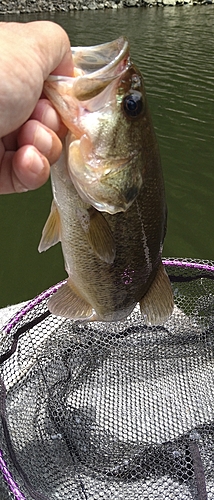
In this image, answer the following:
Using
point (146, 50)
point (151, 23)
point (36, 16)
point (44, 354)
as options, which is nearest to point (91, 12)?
point (36, 16)

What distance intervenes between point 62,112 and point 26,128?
119mm

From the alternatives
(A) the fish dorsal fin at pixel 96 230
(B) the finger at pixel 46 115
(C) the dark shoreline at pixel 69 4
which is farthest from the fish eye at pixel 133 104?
(C) the dark shoreline at pixel 69 4

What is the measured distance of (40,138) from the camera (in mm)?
1296

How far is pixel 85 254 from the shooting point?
1.71 meters

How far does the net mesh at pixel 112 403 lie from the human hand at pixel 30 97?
1.39 meters

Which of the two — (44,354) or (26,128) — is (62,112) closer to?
(26,128)

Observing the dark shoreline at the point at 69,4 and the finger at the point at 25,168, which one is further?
the dark shoreline at the point at 69,4

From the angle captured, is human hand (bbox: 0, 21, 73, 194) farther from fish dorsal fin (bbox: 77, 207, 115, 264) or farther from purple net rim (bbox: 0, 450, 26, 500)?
Result: purple net rim (bbox: 0, 450, 26, 500)

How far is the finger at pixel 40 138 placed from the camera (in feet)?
4.26

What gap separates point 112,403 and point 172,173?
6579mm

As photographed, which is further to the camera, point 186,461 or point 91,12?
point 91,12

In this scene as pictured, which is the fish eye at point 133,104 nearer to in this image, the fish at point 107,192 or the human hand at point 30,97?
the fish at point 107,192

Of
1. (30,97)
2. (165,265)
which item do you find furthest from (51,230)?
(165,265)

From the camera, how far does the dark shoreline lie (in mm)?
34406
